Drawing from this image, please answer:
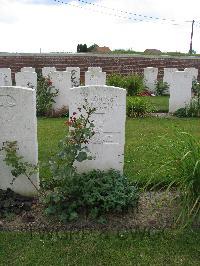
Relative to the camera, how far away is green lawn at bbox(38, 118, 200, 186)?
5.22 m

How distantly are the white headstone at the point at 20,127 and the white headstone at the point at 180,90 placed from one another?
6.20 metres

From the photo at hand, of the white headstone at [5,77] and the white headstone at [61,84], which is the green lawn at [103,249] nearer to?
the white headstone at [61,84]

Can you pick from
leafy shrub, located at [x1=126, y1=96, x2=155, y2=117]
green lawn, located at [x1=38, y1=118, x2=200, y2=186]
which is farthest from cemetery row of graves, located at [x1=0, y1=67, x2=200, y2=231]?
leafy shrub, located at [x1=126, y1=96, x2=155, y2=117]

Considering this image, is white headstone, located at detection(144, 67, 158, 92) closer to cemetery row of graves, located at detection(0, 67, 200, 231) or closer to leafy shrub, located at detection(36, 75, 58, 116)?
leafy shrub, located at detection(36, 75, 58, 116)

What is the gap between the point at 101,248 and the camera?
374cm

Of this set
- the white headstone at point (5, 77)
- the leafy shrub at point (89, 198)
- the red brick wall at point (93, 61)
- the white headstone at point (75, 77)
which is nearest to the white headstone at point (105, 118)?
the leafy shrub at point (89, 198)

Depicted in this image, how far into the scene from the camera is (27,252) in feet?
12.1

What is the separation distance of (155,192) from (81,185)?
1037 mm

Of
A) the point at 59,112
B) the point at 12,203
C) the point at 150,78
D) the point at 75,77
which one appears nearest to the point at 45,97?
the point at 59,112

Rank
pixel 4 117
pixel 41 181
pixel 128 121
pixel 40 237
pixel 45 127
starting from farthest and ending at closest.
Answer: pixel 128 121 → pixel 45 127 → pixel 41 181 → pixel 4 117 → pixel 40 237

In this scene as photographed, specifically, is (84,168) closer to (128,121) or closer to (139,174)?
(139,174)

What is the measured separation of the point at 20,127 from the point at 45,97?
227 inches

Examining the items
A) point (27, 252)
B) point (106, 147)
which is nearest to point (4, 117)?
point (106, 147)

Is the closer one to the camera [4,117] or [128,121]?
[4,117]
